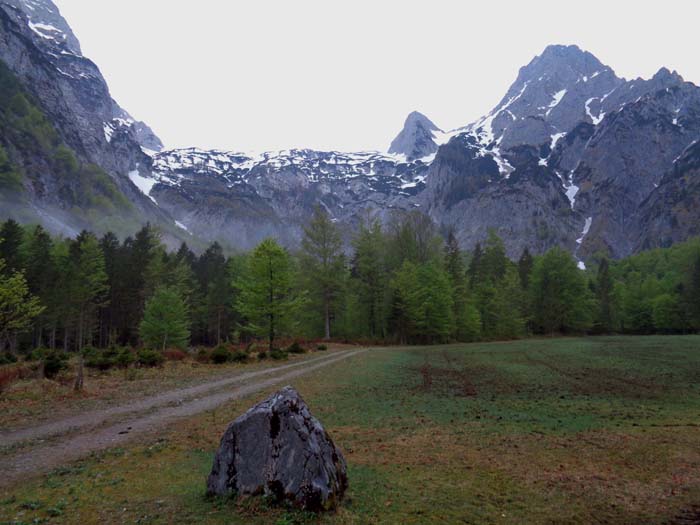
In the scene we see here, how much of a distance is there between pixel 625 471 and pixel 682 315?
80.7m

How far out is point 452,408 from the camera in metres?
13.2

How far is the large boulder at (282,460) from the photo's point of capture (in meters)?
5.66

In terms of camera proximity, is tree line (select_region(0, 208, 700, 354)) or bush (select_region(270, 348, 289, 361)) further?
tree line (select_region(0, 208, 700, 354))

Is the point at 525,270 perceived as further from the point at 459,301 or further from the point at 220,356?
the point at 220,356

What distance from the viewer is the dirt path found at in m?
8.33

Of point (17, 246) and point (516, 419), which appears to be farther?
point (17, 246)

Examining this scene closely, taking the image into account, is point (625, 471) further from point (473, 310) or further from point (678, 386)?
point (473, 310)

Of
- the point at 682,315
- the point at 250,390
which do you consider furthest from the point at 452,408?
the point at 682,315

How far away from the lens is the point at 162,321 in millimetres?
42250

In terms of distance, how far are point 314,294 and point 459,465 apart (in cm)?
4327

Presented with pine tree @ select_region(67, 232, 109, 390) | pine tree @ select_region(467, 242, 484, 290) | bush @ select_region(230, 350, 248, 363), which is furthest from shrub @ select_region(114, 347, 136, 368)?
pine tree @ select_region(467, 242, 484, 290)

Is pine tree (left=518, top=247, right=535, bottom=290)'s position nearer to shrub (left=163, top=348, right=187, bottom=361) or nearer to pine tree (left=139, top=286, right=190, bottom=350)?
pine tree (left=139, top=286, right=190, bottom=350)

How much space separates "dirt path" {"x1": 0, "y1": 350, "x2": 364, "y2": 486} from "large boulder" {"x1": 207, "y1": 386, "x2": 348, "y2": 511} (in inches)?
167

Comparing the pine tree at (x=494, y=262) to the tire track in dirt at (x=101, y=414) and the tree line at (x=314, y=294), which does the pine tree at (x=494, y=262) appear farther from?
the tire track in dirt at (x=101, y=414)
